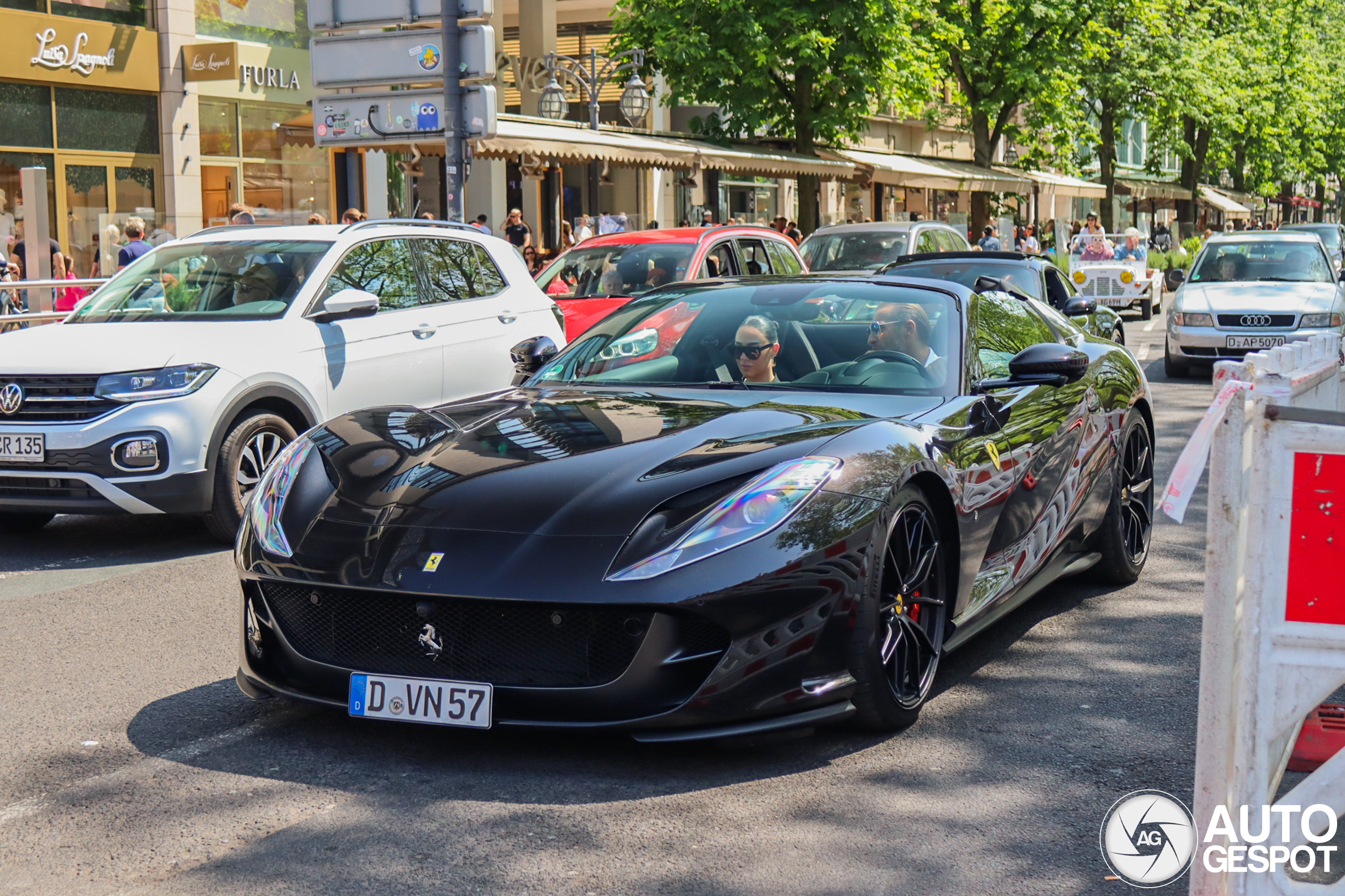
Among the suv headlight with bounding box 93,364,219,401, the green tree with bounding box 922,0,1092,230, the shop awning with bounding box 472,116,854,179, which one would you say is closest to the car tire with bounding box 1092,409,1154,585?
the suv headlight with bounding box 93,364,219,401

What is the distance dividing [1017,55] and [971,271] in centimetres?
2632

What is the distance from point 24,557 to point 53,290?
831cm

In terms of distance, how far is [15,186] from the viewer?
822 inches

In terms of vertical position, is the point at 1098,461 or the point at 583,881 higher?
the point at 1098,461

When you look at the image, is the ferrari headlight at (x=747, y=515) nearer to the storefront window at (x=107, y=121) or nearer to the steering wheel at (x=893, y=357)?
the steering wheel at (x=893, y=357)

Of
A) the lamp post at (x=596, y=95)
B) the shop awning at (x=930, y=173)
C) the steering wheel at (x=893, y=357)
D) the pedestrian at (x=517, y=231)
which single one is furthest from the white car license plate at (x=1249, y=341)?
the shop awning at (x=930, y=173)

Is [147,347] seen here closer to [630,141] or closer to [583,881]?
[583,881]

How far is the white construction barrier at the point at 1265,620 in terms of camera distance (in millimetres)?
2834

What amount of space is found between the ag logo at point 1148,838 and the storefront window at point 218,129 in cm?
2165

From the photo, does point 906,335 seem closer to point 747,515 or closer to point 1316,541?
point 747,515

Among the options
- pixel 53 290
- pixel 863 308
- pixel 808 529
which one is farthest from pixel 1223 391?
pixel 53 290

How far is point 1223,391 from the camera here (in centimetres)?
292

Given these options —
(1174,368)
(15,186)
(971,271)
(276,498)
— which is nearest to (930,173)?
(1174,368)

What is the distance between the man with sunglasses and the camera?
544 centimetres
